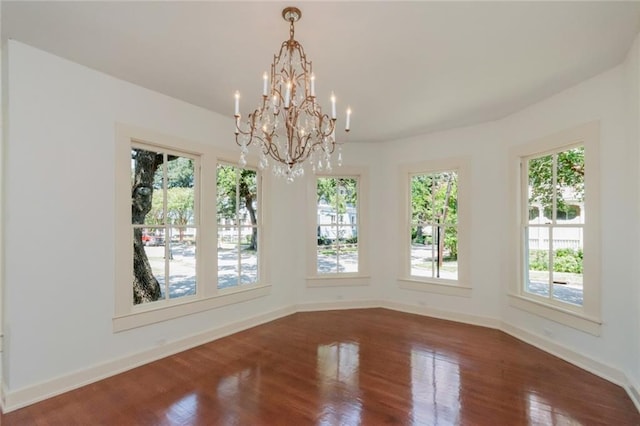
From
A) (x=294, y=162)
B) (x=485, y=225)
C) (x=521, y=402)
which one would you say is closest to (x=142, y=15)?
(x=294, y=162)

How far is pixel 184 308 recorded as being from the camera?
11.5ft

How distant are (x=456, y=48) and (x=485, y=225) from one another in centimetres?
258

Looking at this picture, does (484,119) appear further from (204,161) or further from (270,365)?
(270,365)

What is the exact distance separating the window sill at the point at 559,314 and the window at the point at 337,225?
7.42 feet

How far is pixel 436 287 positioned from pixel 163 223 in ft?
12.0

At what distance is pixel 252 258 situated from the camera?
444 centimetres

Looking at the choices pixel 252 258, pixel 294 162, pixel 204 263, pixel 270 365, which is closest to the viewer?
pixel 294 162

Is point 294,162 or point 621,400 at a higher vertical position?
point 294,162

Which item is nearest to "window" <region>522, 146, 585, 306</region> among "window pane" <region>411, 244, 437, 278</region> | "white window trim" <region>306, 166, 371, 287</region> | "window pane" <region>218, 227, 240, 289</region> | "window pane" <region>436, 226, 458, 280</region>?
"window pane" <region>436, 226, 458, 280</region>

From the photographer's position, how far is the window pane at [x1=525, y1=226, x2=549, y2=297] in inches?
140

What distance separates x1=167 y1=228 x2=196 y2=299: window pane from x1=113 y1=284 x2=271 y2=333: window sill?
→ 15 cm

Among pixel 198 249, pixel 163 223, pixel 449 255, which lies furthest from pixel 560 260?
pixel 163 223

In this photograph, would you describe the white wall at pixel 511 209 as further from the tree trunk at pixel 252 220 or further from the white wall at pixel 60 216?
the white wall at pixel 60 216

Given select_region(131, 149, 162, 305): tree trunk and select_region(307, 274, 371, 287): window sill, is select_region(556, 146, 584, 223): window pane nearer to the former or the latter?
select_region(307, 274, 371, 287): window sill
